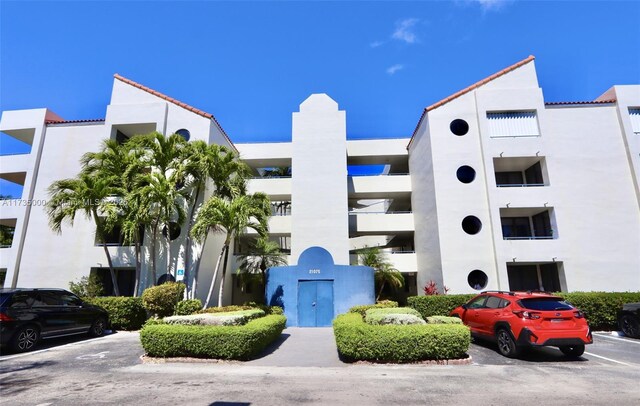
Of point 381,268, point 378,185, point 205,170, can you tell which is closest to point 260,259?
point 205,170

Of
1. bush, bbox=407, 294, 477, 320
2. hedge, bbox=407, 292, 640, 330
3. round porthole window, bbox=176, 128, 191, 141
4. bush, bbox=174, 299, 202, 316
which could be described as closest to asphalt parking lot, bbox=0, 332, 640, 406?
bush, bbox=174, 299, 202, 316

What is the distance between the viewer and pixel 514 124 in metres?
18.7

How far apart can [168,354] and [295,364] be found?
3.29 m

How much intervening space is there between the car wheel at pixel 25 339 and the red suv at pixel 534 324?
13429 mm

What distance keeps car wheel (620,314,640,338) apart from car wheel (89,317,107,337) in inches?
779

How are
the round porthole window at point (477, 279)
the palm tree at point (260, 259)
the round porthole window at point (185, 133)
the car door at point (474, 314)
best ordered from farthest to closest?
the round porthole window at point (185, 133) < the palm tree at point (260, 259) < the round porthole window at point (477, 279) < the car door at point (474, 314)

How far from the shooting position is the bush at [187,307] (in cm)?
1418

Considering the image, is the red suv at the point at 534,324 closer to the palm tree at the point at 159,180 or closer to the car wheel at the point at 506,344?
the car wheel at the point at 506,344

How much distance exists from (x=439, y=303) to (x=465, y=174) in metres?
7.75

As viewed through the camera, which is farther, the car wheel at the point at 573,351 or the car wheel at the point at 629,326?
the car wheel at the point at 629,326

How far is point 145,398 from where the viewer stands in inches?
225

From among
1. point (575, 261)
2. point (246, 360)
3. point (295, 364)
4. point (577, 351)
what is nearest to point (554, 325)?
point (577, 351)

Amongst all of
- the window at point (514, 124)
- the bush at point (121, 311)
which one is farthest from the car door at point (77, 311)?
the window at point (514, 124)

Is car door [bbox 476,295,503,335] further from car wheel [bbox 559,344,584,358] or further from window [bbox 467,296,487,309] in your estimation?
car wheel [bbox 559,344,584,358]
